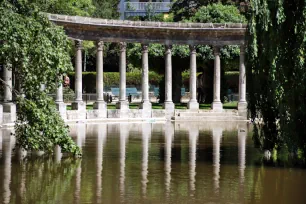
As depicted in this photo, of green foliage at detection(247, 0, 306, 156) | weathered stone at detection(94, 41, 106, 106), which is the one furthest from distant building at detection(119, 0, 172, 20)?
green foliage at detection(247, 0, 306, 156)

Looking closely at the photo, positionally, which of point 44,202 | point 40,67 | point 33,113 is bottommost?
point 44,202

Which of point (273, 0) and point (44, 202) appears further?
point (273, 0)

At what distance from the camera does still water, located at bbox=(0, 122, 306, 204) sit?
26.2 meters

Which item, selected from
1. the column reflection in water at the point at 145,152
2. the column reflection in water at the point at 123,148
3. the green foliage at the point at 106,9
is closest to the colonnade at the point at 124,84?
the column reflection in water at the point at 123,148

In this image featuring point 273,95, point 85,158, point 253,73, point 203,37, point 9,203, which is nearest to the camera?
point 9,203

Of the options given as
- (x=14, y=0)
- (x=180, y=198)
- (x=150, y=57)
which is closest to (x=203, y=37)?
(x=150, y=57)

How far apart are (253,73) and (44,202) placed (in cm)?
1250

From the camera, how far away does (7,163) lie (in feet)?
114

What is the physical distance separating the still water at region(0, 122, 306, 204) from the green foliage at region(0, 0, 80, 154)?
1.55 meters

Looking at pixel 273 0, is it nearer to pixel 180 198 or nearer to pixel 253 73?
pixel 253 73

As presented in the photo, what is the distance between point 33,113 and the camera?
111ft

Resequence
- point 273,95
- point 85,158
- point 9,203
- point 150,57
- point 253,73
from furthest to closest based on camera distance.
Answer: point 150,57
point 85,158
point 253,73
point 273,95
point 9,203

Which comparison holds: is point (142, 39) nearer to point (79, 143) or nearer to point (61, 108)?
point (61, 108)

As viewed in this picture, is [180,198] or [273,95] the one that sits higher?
[273,95]
